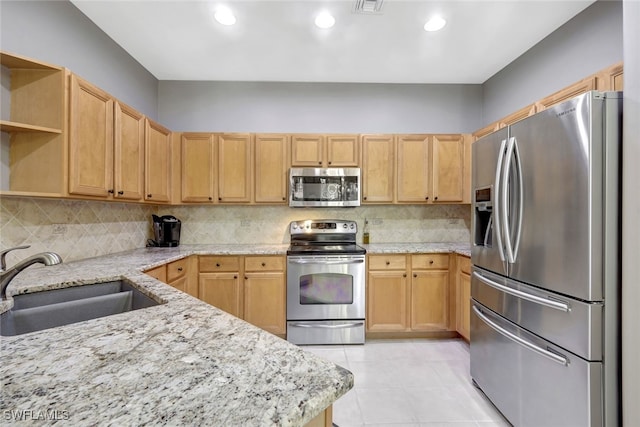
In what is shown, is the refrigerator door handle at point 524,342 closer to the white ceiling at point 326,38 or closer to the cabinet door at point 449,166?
the cabinet door at point 449,166

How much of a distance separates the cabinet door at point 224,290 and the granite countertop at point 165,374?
6.29ft

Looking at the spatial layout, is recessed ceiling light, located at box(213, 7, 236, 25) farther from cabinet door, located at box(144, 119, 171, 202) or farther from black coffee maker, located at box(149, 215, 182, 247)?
black coffee maker, located at box(149, 215, 182, 247)

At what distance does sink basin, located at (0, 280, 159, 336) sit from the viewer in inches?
46.9

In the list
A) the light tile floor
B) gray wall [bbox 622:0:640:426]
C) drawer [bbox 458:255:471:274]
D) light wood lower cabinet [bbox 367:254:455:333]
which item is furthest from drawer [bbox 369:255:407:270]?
gray wall [bbox 622:0:640:426]

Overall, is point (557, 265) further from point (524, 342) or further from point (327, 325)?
point (327, 325)

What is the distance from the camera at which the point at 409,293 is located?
2881mm

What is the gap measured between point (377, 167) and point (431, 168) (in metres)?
0.61

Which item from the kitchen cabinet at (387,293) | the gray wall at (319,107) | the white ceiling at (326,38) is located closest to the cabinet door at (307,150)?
the gray wall at (319,107)

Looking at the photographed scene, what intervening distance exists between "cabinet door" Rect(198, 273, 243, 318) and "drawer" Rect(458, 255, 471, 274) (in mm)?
2203

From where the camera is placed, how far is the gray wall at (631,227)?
116 cm

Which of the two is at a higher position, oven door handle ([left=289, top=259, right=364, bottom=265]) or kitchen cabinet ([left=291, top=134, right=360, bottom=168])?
kitchen cabinet ([left=291, top=134, right=360, bottom=168])

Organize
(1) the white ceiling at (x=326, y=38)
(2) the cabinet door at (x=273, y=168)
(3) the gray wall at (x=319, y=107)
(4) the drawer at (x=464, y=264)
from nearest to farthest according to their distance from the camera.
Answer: (1) the white ceiling at (x=326, y=38) < (4) the drawer at (x=464, y=264) < (2) the cabinet door at (x=273, y=168) < (3) the gray wall at (x=319, y=107)

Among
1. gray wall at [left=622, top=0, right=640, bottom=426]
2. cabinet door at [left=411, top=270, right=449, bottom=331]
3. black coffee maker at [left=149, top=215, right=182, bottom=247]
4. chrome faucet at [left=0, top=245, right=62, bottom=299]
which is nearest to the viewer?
chrome faucet at [left=0, top=245, right=62, bottom=299]

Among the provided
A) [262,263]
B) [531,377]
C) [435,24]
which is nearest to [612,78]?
[435,24]
